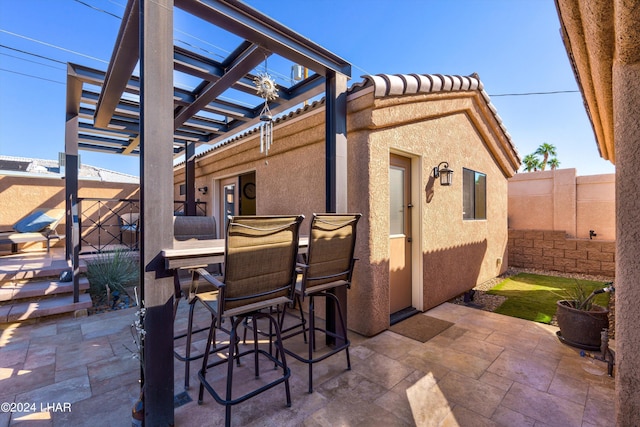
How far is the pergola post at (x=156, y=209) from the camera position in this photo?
2.10m

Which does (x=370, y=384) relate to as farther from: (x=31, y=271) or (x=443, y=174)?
(x=31, y=271)

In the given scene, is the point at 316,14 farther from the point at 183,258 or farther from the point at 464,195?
the point at 183,258

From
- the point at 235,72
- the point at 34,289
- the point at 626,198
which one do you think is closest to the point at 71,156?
the point at 34,289

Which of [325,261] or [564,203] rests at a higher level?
[564,203]

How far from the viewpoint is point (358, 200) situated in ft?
12.7

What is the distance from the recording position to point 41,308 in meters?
4.29

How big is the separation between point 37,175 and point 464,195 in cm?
1198

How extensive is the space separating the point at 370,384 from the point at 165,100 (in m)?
3.14

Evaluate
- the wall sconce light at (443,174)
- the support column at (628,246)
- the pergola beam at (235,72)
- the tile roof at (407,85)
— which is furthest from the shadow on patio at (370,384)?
the pergola beam at (235,72)

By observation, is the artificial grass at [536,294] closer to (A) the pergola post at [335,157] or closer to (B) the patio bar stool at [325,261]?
(A) the pergola post at [335,157]

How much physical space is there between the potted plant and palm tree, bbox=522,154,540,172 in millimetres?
22309

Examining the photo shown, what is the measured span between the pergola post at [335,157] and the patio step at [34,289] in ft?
14.9

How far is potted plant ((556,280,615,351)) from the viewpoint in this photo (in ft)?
11.1

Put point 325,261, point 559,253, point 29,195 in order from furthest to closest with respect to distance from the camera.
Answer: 1. point 559,253
2. point 29,195
3. point 325,261
